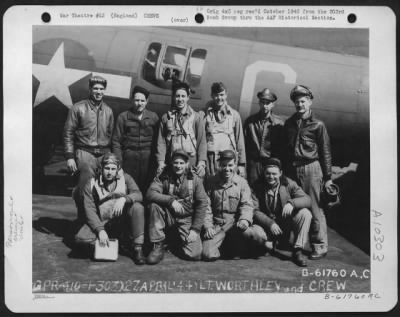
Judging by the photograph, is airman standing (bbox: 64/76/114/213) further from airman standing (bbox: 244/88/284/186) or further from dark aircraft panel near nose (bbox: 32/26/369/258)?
airman standing (bbox: 244/88/284/186)

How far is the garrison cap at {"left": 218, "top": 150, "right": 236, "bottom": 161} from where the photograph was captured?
3381 millimetres

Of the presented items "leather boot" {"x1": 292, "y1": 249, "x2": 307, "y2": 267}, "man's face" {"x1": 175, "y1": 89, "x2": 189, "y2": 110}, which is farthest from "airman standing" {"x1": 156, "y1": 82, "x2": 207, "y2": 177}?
"leather boot" {"x1": 292, "y1": 249, "x2": 307, "y2": 267}

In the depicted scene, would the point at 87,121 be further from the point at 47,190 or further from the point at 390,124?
the point at 390,124

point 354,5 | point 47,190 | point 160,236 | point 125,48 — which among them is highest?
point 354,5

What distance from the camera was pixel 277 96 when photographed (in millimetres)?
3430

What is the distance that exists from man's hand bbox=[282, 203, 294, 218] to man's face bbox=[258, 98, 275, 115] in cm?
→ 72

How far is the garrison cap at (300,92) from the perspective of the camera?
3.41 meters

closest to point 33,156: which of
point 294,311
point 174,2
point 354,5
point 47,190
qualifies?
point 47,190

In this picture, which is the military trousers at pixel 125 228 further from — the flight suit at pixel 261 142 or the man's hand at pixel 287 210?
the man's hand at pixel 287 210

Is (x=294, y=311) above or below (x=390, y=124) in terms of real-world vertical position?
below

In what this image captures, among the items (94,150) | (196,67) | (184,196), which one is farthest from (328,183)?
(94,150)

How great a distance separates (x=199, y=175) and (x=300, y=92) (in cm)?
99

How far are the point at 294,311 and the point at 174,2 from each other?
247cm

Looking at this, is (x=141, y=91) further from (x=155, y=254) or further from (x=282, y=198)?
(x=282, y=198)
